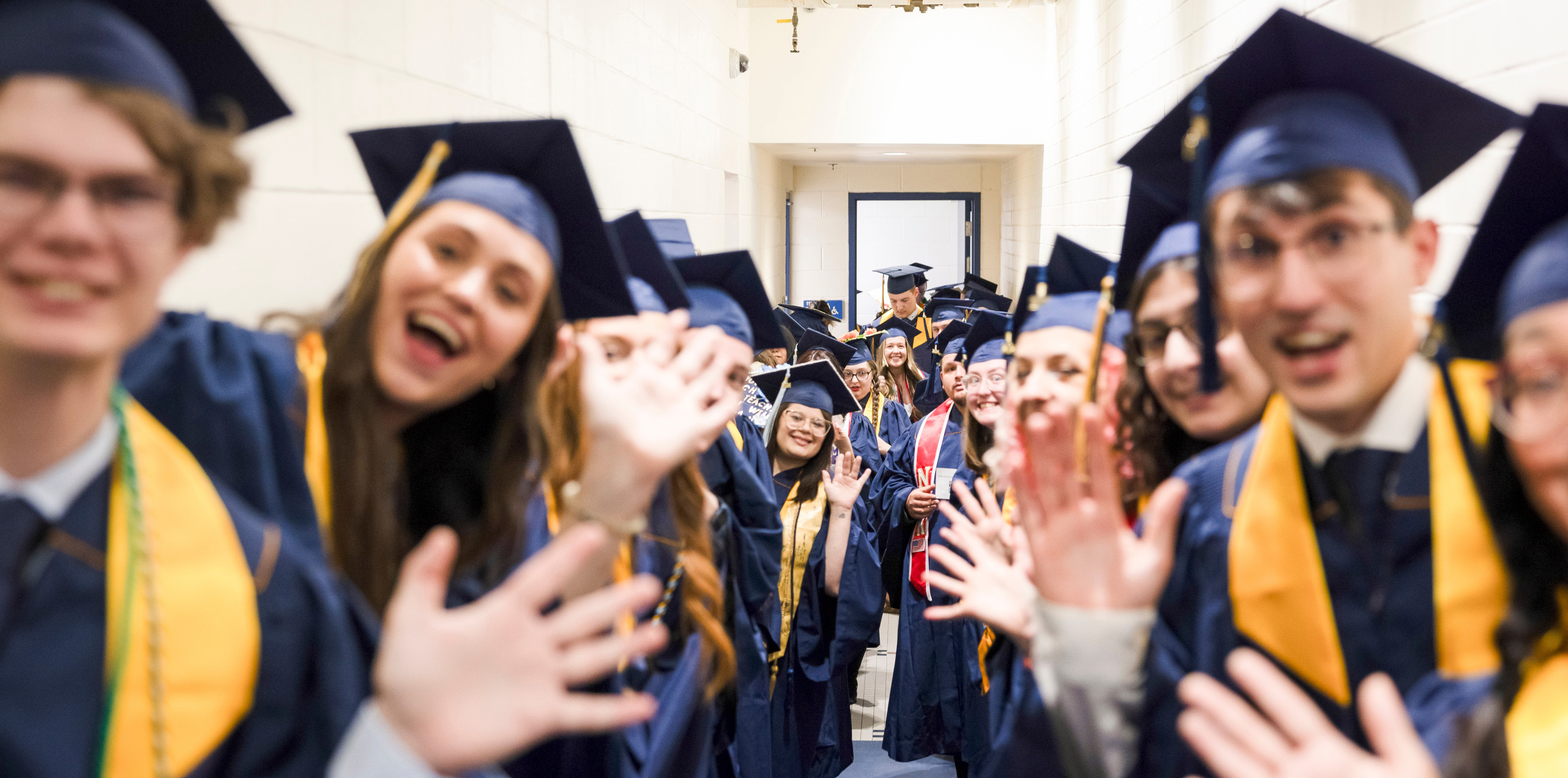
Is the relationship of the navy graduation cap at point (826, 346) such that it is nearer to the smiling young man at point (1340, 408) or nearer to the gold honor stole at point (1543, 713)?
the smiling young man at point (1340, 408)

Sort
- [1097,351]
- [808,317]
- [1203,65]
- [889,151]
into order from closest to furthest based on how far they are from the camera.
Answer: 1. [1097,351]
2. [1203,65]
3. [808,317]
4. [889,151]

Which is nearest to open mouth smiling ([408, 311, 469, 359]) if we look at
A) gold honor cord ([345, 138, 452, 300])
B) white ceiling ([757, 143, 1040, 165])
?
gold honor cord ([345, 138, 452, 300])

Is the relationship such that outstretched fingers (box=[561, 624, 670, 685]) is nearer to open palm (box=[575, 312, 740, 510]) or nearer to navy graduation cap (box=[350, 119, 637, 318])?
open palm (box=[575, 312, 740, 510])

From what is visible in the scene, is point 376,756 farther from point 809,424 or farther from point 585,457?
point 809,424

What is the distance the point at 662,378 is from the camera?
1438mm

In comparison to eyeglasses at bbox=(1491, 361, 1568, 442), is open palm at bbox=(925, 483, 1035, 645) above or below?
below

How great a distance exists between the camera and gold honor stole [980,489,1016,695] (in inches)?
118

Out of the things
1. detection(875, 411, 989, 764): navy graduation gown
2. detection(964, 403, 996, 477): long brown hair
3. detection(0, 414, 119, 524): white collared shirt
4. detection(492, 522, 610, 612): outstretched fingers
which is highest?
detection(0, 414, 119, 524): white collared shirt

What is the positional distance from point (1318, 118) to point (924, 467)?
3.63 m

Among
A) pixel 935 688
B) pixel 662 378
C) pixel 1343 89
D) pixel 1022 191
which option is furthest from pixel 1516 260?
pixel 1022 191

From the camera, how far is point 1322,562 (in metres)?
1.21

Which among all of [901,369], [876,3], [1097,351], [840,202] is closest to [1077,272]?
[1097,351]

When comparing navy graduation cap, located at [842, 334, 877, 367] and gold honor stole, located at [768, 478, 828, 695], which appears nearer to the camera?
gold honor stole, located at [768, 478, 828, 695]

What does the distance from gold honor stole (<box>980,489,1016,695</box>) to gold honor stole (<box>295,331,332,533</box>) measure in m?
1.85
